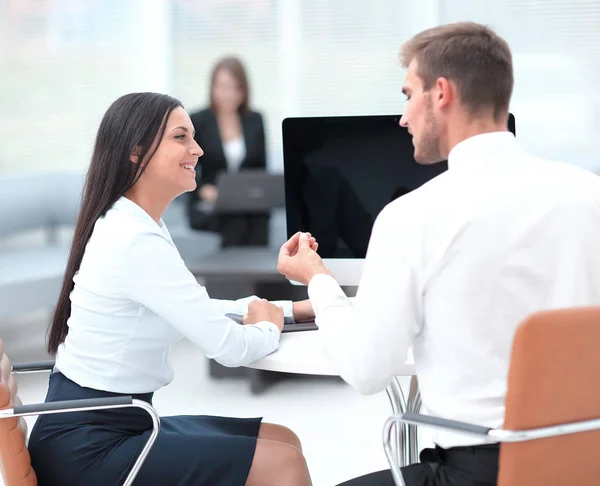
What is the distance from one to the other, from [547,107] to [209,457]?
384cm

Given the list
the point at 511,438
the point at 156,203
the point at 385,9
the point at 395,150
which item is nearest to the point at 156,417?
the point at 156,203

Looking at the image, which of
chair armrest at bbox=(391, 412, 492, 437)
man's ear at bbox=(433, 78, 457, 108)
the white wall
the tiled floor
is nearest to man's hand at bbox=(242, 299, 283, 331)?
chair armrest at bbox=(391, 412, 492, 437)

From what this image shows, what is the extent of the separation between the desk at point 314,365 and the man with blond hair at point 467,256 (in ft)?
0.93

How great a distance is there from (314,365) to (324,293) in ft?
0.71

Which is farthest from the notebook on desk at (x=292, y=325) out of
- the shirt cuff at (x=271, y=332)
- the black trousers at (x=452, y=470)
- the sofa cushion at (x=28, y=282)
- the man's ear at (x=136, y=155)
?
the sofa cushion at (x=28, y=282)

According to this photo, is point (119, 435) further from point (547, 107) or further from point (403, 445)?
point (547, 107)

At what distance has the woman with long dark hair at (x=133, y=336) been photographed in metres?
1.91

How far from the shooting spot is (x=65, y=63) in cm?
536

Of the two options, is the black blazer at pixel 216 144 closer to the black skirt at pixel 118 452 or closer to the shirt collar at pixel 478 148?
the black skirt at pixel 118 452

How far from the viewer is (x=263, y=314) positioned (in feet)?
7.13

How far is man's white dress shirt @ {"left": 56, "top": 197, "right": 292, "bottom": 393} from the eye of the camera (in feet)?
6.31

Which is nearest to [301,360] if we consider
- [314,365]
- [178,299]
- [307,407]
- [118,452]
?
[314,365]

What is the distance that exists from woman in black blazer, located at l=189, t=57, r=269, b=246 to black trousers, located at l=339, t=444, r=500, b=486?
11.0ft

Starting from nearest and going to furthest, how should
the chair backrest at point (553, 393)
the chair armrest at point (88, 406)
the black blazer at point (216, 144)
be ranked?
the chair backrest at point (553, 393)
the chair armrest at point (88, 406)
the black blazer at point (216, 144)
